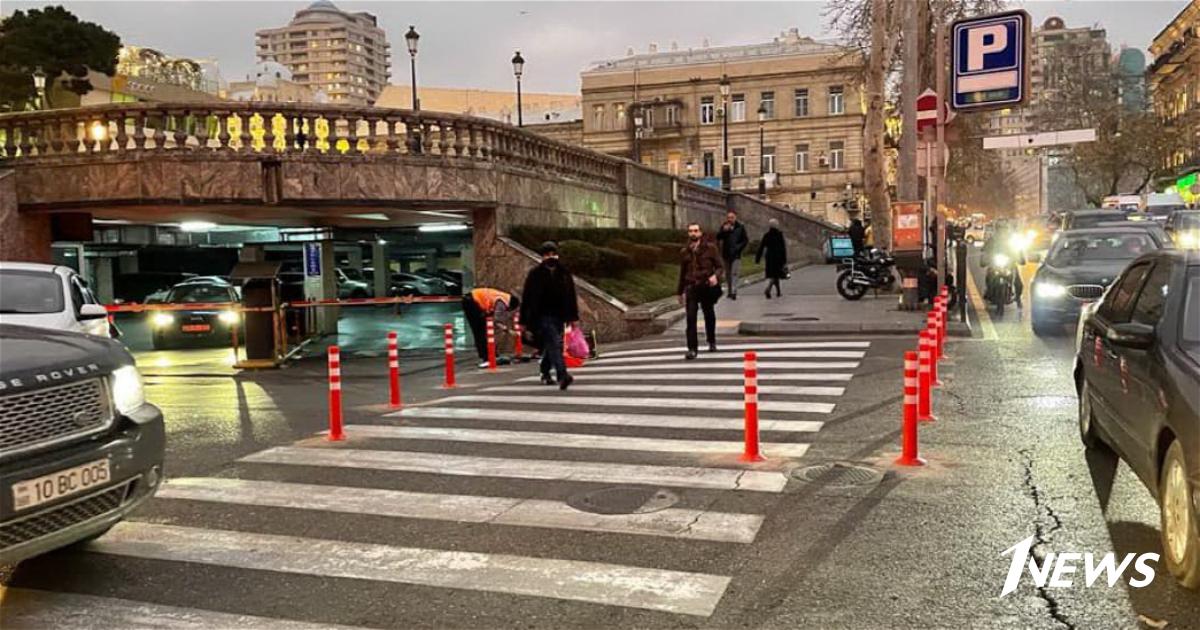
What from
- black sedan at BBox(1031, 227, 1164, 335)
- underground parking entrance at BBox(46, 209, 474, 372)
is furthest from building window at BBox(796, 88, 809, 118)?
black sedan at BBox(1031, 227, 1164, 335)

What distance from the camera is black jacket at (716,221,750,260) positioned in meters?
19.6

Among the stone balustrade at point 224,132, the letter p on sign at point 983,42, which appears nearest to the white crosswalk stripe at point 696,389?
the stone balustrade at point 224,132

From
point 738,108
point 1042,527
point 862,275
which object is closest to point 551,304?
point 1042,527

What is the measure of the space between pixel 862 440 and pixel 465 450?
138 inches

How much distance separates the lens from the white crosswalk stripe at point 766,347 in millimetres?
14062

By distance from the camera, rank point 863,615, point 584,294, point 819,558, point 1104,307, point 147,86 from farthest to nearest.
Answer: point 147,86
point 584,294
point 1104,307
point 819,558
point 863,615

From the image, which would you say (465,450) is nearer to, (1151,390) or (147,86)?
(1151,390)

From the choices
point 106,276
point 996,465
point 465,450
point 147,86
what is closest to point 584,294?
point 465,450

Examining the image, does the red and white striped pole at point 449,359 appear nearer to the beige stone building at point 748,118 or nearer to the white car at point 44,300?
the white car at point 44,300

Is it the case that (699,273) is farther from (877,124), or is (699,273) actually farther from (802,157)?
(802,157)

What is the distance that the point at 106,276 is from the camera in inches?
1209

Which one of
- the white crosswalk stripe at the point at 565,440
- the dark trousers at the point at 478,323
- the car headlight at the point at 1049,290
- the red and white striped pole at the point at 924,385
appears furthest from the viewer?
the dark trousers at the point at 478,323

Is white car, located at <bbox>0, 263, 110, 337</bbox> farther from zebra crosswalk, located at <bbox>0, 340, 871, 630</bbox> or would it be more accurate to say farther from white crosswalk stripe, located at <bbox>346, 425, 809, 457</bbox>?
white crosswalk stripe, located at <bbox>346, 425, 809, 457</bbox>

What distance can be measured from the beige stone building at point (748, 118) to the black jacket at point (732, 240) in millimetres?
54501
